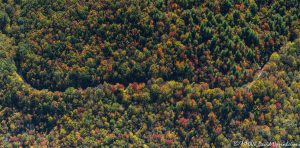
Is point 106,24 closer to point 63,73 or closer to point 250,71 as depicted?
point 63,73

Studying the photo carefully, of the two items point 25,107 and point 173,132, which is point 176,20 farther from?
point 25,107

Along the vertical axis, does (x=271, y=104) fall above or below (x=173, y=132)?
above

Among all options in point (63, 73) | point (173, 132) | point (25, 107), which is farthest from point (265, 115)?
point (25, 107)

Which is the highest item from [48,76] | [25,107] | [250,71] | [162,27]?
[162,27]

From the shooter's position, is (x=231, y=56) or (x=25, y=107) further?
(x=25, y=107)

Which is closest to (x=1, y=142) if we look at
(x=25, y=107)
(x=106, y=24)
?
(x=25, y=107)

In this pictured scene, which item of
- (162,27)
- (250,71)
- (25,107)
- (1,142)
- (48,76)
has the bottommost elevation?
(1,142)
